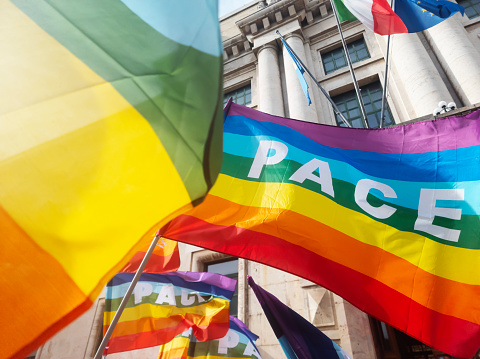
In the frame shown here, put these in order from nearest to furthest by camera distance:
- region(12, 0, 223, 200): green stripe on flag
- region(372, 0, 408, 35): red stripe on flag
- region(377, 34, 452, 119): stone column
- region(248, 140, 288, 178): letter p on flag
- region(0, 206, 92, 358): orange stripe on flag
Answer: region(0, 206, 92, 358): orange stripe on flag
region(12, 0, 223, 200): green stripe on flag
region(248, 140, 288, 178): letter p on flag
region(372, 0, 408, 35): red stripe on flag
region(377, 34, 452, 119): stone column

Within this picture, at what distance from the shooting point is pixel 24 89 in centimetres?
128

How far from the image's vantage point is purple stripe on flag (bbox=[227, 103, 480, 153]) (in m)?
3.90

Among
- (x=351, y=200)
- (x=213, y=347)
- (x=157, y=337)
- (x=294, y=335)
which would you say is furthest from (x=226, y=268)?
(x=351, y=200)

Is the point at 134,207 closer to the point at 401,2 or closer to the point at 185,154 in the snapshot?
the point at 185,154

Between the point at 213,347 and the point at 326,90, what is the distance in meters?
10.2

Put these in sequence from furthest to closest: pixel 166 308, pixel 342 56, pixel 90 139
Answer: pixel 342 56
pixel 166 308
pixel 90 139

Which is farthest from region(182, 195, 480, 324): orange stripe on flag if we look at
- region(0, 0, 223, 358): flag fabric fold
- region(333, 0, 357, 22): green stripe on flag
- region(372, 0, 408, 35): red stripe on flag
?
region(333, 0, 357, 22): green stripe on flag

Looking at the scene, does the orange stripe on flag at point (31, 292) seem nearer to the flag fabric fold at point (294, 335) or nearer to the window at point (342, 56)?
the flag fabric fold at point (294, 335)

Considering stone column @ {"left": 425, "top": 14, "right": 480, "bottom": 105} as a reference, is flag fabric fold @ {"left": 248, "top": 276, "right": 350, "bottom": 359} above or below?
below

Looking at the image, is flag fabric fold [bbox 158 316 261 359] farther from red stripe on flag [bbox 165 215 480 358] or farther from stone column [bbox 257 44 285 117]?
stone column [bbox 257 44 285 117]

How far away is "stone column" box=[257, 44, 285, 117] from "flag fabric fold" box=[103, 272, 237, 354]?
7.73 meters

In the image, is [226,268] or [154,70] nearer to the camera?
[154,70]

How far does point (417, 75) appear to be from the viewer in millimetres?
9922

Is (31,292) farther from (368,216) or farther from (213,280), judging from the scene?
(213,280)
